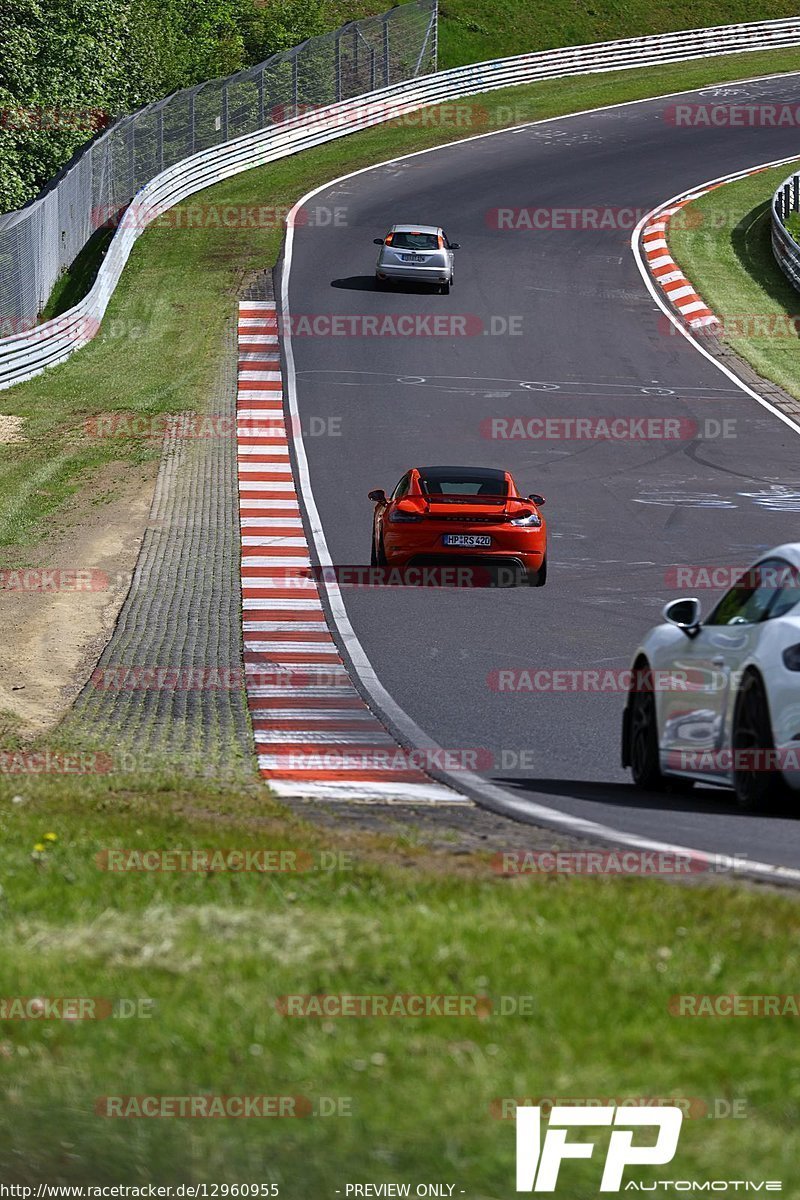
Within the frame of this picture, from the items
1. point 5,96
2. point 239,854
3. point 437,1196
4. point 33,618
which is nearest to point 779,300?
point 5,96

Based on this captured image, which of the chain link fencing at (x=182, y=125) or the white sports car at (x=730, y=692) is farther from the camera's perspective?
the chain link fencing at (x=182, y=125)

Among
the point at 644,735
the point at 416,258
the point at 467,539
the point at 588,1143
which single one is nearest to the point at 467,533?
the point at 467,539

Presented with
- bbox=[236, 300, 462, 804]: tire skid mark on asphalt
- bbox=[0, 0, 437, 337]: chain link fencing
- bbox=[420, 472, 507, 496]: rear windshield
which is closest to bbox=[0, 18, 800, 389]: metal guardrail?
bbox=[0, 0, 437, 337]: chain link fencing

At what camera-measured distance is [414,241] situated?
1651 inches

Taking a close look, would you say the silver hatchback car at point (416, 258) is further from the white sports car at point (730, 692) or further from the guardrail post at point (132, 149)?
the white sports car at point (730, 692)

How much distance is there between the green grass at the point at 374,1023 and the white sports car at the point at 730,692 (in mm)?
2346

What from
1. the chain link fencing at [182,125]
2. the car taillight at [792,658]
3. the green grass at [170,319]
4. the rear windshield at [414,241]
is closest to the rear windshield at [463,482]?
the green grass at [170,319]

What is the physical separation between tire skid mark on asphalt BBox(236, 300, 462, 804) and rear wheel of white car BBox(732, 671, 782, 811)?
159 centimetres

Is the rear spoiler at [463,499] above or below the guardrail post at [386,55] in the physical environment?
below

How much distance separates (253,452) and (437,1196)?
25.1 meters

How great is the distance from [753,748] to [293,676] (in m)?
6.77

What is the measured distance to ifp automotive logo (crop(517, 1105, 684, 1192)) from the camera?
175 inches

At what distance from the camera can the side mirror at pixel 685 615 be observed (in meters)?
10.7

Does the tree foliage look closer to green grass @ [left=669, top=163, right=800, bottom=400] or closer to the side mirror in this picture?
green grass @ [left=669, top=163, right=800, bottom=400]
